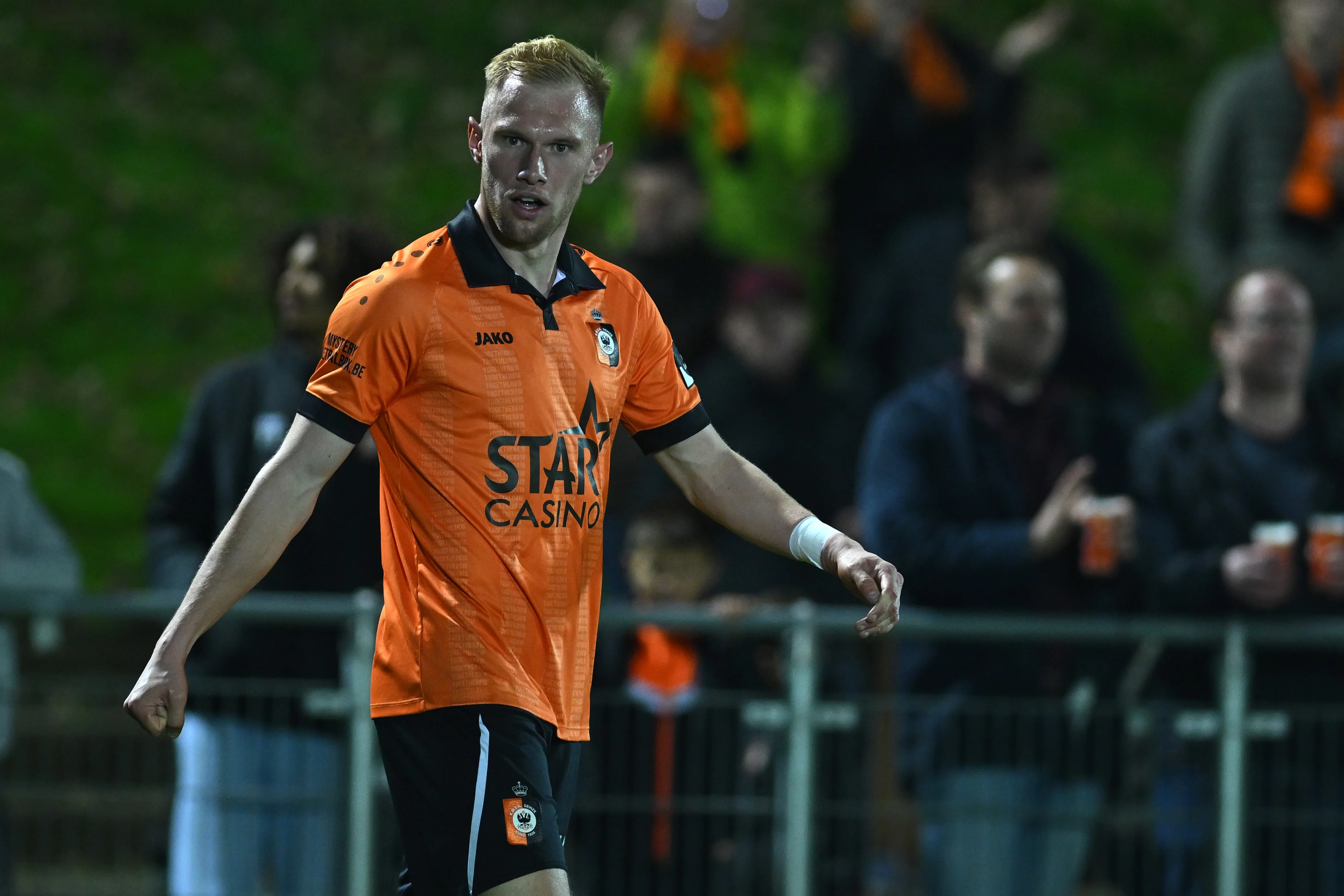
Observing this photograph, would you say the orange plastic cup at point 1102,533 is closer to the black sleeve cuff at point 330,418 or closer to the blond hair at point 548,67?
the blond hair at point 548,67

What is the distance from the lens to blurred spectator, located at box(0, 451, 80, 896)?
659cm

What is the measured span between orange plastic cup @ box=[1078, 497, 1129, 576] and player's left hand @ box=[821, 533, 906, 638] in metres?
2.29

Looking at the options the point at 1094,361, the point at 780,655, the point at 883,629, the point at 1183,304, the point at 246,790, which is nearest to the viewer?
the point at 883,629

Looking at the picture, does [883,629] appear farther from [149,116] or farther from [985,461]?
[149,116]

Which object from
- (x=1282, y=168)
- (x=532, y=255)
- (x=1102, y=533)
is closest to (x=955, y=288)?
(x=1282, y=168)

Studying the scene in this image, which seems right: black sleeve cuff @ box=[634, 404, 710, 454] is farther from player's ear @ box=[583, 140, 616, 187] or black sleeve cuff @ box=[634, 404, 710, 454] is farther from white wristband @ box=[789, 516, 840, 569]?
player's ear @ box=[583, 140, 616, 187]

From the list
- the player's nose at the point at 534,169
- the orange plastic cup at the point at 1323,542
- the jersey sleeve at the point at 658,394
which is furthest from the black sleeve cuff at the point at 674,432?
the orange plastic cup at the point at 1323,542

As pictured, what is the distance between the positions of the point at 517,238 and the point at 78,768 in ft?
13.0

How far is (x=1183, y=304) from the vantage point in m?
12.1

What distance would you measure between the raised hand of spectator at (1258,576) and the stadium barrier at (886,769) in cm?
10

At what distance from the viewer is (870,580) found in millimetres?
4004

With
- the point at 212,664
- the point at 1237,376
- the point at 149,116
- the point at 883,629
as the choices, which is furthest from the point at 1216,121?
the point at 149,116

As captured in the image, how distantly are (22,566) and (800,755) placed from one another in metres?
2.69

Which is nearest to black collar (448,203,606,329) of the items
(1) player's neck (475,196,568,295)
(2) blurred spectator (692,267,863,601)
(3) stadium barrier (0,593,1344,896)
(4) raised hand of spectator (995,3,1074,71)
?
(1) player's neck (475,196,568,295)
